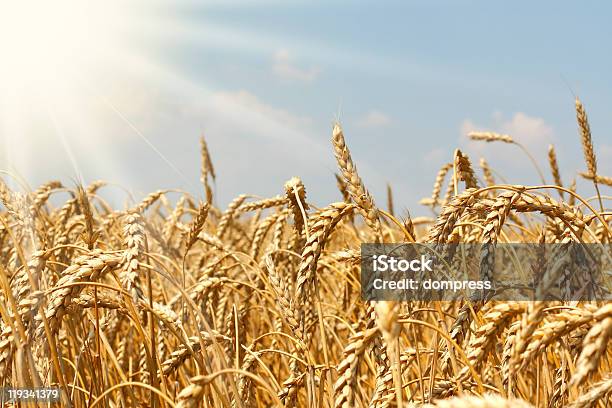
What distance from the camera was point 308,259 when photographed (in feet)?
4.05

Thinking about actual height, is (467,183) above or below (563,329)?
above

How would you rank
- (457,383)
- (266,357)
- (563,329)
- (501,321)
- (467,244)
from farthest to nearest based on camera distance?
1. (266,357)
2. (467,244)
3. (457,383)
4. (501,321)
5. (563,329)

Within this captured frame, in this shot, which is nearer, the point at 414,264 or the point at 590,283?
the point at 414,264

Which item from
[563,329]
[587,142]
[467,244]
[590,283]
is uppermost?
[587,142]

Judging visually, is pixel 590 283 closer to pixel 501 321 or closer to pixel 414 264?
pixel 414 264

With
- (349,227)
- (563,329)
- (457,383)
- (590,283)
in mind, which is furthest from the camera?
(349,227)

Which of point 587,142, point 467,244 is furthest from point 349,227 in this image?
point 467,244

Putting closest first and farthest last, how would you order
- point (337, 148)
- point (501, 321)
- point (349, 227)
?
point (501, 321) < point (337, 148) < point (349, 227)

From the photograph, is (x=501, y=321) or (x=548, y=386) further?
(x=548, y=386)

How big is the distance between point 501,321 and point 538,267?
69 centimetres

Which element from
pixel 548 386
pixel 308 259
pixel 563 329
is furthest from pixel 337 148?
pixel 548 386

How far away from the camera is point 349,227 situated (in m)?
3.40

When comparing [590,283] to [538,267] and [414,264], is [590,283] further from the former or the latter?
[414,264]

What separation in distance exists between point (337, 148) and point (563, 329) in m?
0.64
